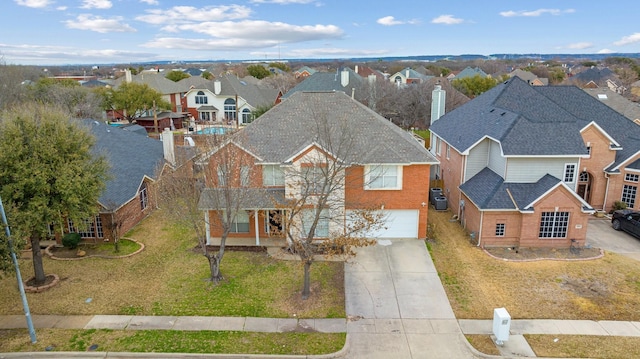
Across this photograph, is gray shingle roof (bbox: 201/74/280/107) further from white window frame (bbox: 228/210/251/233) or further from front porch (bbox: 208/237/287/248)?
front porch (bbox: 208/237/287/248)

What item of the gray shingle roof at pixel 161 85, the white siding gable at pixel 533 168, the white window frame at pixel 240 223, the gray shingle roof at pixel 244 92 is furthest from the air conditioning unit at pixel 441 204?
the gray shingle roof at pixel 161 85

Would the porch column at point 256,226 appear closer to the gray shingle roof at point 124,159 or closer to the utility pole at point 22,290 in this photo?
the gray shingle roof at point 124,159

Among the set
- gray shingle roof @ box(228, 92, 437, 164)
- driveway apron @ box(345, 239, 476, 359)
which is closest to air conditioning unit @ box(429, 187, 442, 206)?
gray shingle roof @ box(228, 92, 437, 164)

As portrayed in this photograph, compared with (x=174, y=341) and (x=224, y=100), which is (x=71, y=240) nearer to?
(x=174, y=341)

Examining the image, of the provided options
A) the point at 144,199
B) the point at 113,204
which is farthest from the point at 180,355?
the point at 144,199

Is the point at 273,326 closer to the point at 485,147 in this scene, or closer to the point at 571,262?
the point at 571,262

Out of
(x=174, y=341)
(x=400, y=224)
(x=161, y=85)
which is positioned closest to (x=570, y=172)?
(x=400, y=224)
